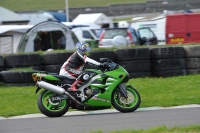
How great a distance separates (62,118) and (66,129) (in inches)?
59.5

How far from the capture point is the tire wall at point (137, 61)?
15.3m

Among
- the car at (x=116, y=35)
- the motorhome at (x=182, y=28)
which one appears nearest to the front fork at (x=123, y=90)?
the car at (x=116, y=35)

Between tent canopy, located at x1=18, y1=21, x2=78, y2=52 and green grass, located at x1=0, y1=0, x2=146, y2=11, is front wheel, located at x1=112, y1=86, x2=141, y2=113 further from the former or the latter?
green grass, located at x1=0, y1=0, x2=146, y2=11

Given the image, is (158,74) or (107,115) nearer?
(107,115)

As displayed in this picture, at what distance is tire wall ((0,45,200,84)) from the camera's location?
15.3 metres

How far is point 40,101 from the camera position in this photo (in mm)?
10461

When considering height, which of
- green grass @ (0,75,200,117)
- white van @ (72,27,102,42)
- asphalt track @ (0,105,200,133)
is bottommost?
white van @ (72,27,102,42)

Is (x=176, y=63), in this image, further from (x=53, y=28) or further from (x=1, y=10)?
(x=1, y=10)

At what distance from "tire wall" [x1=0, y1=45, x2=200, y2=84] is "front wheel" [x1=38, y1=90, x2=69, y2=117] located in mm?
4409

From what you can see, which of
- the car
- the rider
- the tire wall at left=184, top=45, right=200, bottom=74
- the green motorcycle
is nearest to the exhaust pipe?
the green motorcycle

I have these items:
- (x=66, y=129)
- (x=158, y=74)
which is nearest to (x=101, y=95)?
(x=66, y=129)

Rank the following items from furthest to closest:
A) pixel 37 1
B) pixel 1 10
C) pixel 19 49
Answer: pixel 37 1
pixel 1 10
pixel 19 49

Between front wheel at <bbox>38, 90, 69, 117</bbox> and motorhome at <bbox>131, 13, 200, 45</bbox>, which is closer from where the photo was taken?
front wheel at <bbox>38, 90, 69, 117</bbox>

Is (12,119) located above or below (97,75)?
below
